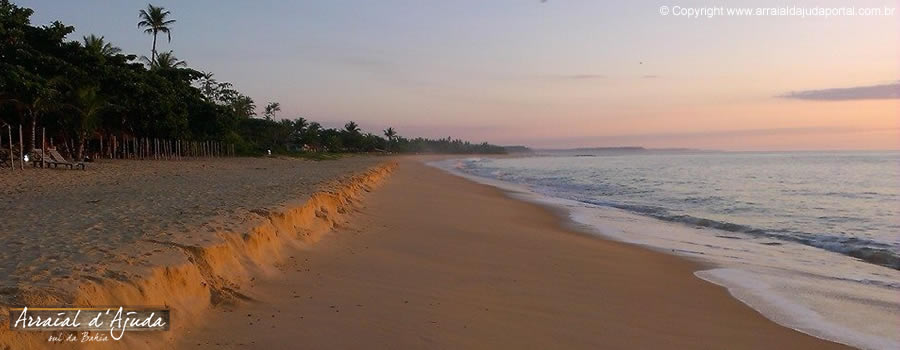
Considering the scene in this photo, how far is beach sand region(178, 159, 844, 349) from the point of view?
179 inches

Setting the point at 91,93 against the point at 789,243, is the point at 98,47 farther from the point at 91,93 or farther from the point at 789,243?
the point at 789,243

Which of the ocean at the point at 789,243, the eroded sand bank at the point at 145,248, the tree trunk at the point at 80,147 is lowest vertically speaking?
the ocean at the point at 789,243

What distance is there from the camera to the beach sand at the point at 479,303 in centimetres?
455

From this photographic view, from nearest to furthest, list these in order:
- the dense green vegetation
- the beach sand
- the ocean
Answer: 1. the beach sand
2. the ocean
3. the dense green vegetation

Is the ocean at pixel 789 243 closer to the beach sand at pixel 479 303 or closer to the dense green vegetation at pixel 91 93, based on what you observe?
the beach sand at pixel 479 303

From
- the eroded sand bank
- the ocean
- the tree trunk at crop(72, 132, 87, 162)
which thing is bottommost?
the ocean

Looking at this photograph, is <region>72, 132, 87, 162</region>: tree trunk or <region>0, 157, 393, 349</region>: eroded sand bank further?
<region>72, 132, 87, 162</region>: tree trunk

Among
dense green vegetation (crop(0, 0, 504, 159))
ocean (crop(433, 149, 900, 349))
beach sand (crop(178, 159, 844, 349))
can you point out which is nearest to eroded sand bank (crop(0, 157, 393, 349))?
beach sand (crop(178, 159, 844, 349))

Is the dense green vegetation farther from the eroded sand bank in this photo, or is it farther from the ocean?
the ocean

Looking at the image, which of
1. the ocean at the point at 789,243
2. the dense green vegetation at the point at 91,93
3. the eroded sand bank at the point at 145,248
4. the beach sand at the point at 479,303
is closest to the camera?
the eroded sand bank at the point at 145,248

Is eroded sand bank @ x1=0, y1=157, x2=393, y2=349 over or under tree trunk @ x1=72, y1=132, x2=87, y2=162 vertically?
under

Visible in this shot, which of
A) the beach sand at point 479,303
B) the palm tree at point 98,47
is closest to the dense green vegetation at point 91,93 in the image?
the palm tree at point 98,47

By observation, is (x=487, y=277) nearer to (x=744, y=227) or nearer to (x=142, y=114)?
(x=744, y=227)

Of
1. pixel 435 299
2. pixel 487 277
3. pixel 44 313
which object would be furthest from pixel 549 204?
pixel 44 313
